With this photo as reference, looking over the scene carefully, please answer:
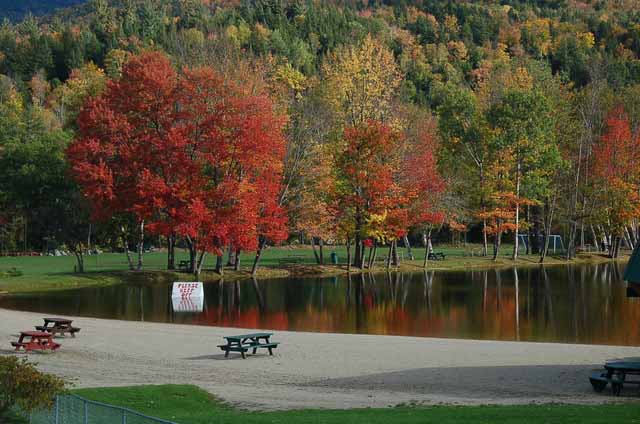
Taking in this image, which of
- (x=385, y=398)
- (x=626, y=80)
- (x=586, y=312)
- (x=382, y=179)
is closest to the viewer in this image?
(x=385, y=398)

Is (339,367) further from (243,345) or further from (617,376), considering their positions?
(617,376)

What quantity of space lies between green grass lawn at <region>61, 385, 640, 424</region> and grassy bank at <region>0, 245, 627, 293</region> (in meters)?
37.2

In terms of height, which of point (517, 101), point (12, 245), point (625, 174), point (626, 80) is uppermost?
point (626, 80)

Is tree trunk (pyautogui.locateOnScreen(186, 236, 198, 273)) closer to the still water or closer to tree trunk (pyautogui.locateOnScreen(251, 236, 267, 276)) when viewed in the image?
the still water

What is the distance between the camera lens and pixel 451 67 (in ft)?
544

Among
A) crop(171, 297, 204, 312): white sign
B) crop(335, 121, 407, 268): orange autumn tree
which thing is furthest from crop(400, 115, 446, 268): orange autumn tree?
crop(171, 297, 204, 312): white sign

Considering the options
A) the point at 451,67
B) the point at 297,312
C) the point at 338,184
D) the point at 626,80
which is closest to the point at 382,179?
the point at 338,184

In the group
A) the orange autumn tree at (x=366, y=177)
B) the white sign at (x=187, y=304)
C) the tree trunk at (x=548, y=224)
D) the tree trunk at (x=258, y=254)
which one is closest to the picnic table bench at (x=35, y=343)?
the white sign at (x=187, y=304)

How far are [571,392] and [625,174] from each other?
69226 millimetres

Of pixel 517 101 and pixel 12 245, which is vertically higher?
pixel 517 101

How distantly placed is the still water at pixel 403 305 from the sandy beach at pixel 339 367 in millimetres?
4865

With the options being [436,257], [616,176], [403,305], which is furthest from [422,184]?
[403,305]

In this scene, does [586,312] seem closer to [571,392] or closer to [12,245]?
[571,392]

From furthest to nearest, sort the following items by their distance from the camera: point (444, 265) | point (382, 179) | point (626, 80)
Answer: point (626, 80), point (444, 265), point (382, 179)
